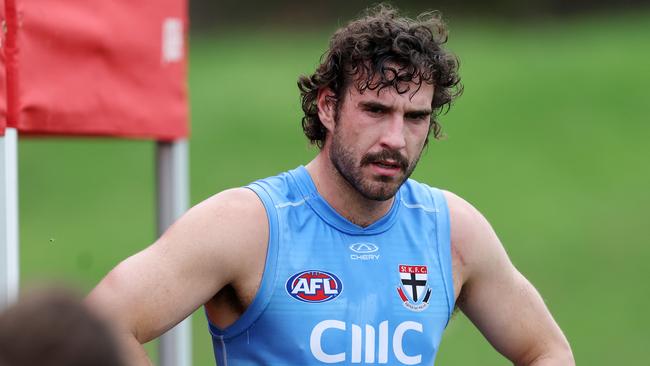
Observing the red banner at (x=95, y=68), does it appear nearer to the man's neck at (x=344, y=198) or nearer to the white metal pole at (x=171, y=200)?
the white metal pole at (x=171, y=200)

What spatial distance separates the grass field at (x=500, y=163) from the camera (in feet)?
52.2

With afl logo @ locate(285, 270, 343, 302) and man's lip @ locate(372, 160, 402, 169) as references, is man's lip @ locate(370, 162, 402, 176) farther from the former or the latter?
afl logo @ locate(285, 270, 343, 302)

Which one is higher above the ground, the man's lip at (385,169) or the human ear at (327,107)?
the human ear at (327,107)

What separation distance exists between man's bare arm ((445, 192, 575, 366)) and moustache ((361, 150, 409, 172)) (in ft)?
1.40

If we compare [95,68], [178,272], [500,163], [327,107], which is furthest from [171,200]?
[500,163]

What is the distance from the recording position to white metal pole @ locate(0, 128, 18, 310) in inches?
156

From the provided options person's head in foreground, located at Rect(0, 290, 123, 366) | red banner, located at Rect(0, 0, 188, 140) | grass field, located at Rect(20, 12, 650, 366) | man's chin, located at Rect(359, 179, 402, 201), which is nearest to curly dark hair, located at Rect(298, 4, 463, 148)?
man's chin, located at Rect(359, 179, 402, 201)

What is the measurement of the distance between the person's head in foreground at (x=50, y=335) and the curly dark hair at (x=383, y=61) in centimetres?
249

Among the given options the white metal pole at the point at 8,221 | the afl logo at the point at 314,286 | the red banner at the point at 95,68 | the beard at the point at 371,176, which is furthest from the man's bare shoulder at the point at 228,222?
the red banner at the point at 95,68

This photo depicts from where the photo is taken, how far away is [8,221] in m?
A: 3.98

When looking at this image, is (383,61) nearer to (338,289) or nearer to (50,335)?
(338,289)

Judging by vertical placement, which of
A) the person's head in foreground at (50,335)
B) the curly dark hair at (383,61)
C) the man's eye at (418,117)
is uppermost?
the curly dark hair at (383,61)

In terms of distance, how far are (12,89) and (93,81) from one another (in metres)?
0.69

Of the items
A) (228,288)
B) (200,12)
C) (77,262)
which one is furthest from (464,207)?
(200,12)
